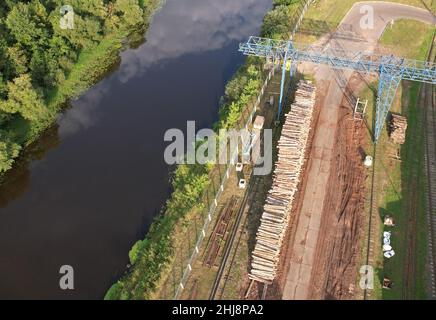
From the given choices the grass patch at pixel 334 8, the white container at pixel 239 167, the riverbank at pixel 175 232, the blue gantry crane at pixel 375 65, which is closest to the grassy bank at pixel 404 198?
the blue gantry crane at pixel 375 65

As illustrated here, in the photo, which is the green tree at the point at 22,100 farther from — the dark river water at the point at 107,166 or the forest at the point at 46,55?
the dark river water at the point at 107,166

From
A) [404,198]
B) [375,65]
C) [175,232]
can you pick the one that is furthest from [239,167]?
[375,65]

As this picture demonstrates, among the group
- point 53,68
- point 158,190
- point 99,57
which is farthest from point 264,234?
point 99,57

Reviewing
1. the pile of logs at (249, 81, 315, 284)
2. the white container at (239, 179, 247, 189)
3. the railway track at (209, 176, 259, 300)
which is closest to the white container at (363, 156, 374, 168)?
the pile of logs at (249, 81, 315, 284)

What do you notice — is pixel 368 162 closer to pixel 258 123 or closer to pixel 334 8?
pixel 258 123

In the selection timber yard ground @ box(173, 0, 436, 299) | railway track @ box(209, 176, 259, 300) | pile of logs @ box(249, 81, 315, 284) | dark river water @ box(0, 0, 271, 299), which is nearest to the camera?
pile of logs @ box(249, 81, 315, 284)

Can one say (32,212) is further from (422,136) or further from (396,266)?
(422,136)

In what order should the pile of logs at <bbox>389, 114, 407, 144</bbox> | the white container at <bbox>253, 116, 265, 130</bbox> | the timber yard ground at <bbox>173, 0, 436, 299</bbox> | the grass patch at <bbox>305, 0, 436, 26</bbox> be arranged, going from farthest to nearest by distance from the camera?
the grass patch at <bbox>305, 0, 436, 26</bbox> < the white container at <bbox>253, 116, 265, 130</bbox> < the pile of logs at <bbox>389, 114, 407, 144</bbox> < the timber yard ground at <bbox>173, 0, 436, 299</bbox>

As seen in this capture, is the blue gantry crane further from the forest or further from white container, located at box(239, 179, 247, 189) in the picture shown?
the forest
